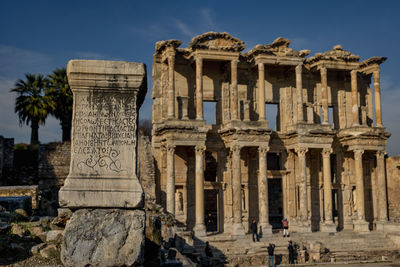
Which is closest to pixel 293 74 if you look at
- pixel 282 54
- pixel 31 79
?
pixel 282 54

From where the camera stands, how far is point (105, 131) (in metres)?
5.73

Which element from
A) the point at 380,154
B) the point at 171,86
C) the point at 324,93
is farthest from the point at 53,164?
the point at 380,154

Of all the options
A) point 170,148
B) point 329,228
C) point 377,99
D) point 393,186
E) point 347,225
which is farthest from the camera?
point 393,186

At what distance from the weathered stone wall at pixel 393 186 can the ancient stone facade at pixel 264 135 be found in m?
1.00

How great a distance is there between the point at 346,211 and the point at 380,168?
11.2ft

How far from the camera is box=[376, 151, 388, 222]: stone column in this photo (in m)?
28.0

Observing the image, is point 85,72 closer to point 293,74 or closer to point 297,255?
point 297,255

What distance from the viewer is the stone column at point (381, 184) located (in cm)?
2803

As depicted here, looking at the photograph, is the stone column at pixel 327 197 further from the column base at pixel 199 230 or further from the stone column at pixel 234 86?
the column base at pixel 199 230

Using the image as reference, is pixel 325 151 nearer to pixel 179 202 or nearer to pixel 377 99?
pixel 377 99

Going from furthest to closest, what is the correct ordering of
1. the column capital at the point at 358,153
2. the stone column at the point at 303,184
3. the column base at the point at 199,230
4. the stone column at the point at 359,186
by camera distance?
the column capital at the point at 358,153 < the stone column at the point at 359,186 < the stone column at the point at 303,184 < the column base at the point at 199,230

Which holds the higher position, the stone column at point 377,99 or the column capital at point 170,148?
the stone column at point 377,99

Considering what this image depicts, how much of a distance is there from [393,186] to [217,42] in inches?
580

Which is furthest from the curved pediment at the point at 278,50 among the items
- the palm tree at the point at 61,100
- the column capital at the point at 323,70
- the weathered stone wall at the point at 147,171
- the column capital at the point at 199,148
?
the palm tree at the point at 61,100
